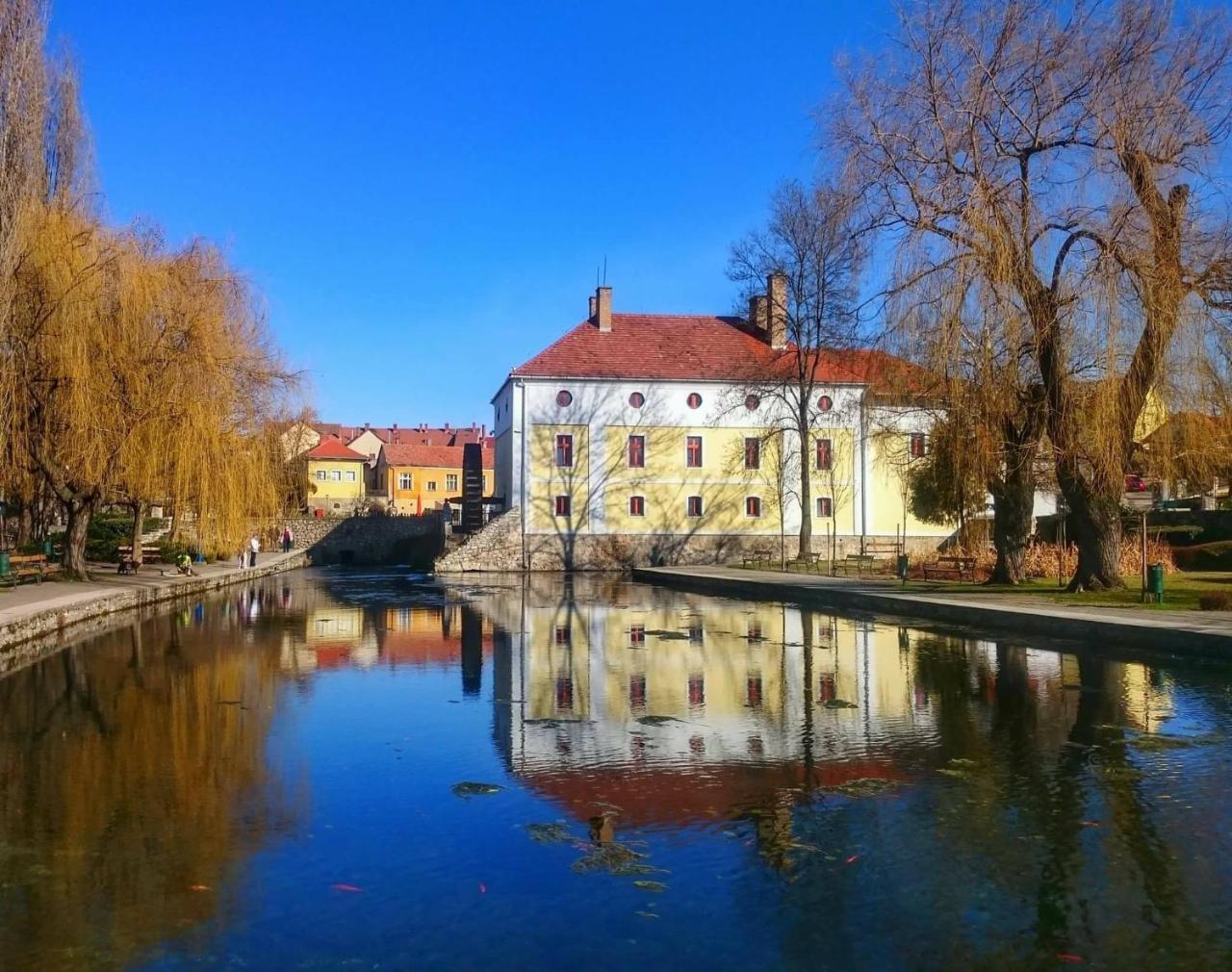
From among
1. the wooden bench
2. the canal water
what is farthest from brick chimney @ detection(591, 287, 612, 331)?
the canal water

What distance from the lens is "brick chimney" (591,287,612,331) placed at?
52.8 meters

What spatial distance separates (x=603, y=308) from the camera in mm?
53094

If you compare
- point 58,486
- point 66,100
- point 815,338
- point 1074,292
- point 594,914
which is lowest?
point 594,914

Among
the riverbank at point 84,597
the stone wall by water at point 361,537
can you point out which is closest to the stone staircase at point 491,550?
the riverbank at point 84,597

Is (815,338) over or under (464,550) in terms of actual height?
over

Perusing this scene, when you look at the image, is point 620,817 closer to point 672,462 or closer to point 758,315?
point 672,462

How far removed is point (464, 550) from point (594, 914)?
44.2 metres

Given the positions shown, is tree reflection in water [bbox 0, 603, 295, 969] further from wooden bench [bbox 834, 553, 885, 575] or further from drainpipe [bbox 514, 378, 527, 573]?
drainpipe [bbox 514, 378, 527, 573]

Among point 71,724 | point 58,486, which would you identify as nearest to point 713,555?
point 58,486

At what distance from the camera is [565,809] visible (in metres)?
7.20

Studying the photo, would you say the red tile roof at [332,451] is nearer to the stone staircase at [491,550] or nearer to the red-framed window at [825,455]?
the stone staircase at [491,550]

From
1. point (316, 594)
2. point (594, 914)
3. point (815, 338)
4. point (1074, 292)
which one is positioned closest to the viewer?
point (594, 914)

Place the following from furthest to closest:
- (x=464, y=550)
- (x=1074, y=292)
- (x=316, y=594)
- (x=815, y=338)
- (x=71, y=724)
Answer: (x=464, y=550), (x=815, y=338), (x=316, y=594), (x=1074, y=292), (x=71, y=724)

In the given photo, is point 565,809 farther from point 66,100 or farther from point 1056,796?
point 66,100
